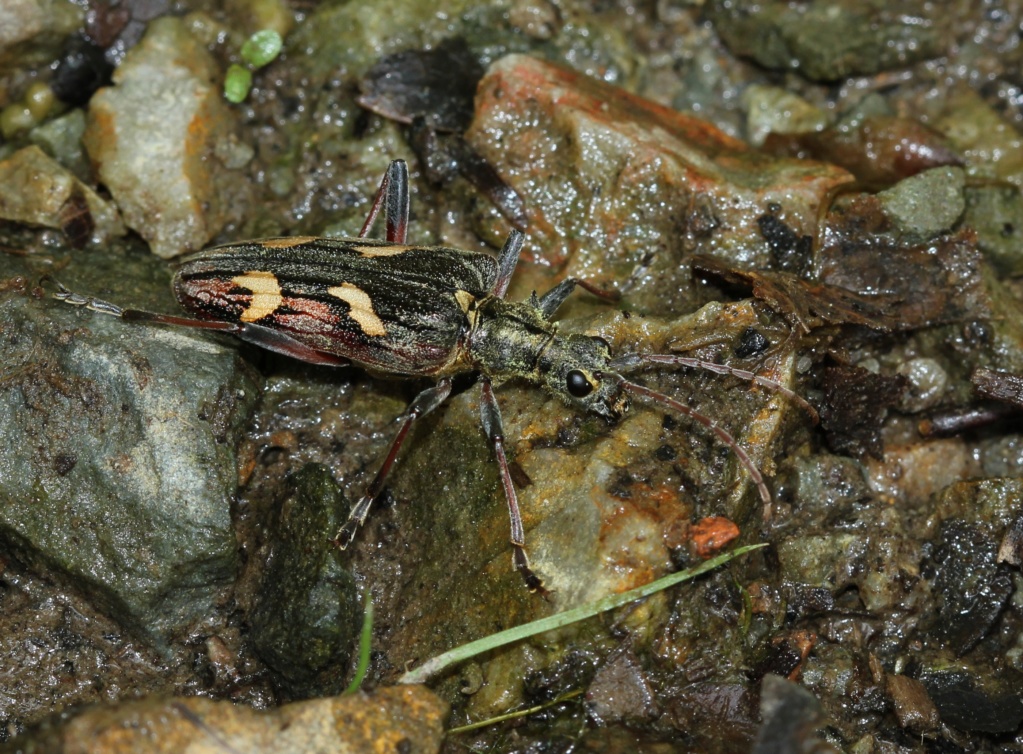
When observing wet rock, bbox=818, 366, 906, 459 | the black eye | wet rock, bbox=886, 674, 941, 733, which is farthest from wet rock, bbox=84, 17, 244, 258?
wet rock, bbox=886, 674, 941, 733

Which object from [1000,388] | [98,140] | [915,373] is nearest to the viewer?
[1000,388]

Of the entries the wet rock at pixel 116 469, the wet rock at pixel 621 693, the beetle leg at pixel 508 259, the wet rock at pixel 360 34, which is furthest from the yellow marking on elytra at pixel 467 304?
the wet rock at pixel 360 34

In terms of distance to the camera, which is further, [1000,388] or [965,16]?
[965,16]

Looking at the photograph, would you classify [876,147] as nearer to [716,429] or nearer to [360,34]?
[716,429]

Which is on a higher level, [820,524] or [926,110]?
[926,110]

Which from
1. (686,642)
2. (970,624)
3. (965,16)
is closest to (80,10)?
(686,642)

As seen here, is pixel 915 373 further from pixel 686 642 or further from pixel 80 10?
pixel 80 10

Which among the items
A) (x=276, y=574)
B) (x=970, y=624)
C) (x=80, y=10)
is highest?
(x=80, y=10)

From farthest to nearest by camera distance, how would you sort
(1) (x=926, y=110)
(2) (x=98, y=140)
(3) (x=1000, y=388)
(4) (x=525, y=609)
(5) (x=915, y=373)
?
(1) (x=926, y=110) → (2) (x=98, y=140) → (5) (x=915, y=373) → (3) (x=1000, y=388) → (4) (x=525, y=609)
